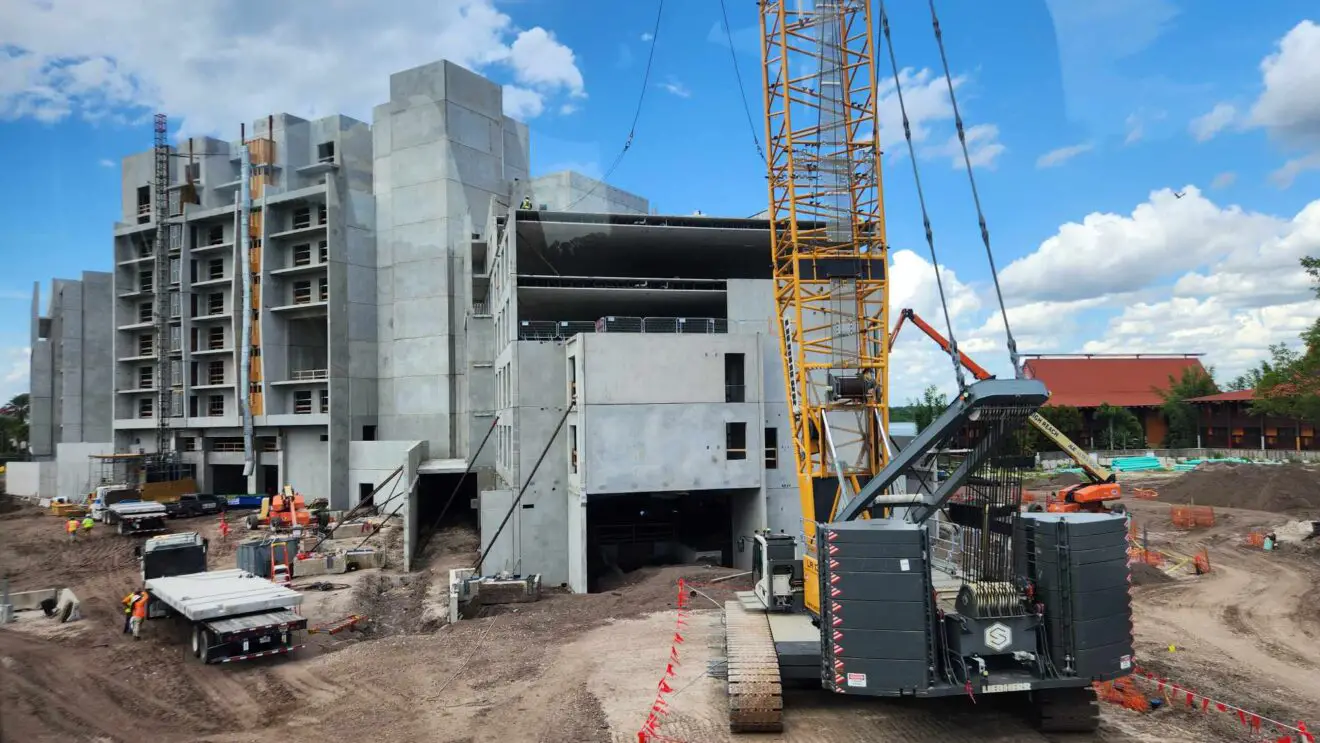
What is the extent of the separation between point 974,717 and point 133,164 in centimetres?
7782

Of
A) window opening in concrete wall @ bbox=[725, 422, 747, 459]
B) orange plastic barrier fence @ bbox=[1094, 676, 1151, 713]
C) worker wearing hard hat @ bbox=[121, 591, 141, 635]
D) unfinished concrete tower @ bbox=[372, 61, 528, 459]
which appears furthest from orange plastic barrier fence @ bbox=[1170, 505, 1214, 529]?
worker wearing hard hat @ bbox=[121, 591, 141, 635]

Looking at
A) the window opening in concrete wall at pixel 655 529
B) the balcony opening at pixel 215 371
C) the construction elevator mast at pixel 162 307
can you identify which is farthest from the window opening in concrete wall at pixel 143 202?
the window opening in concrete wall at pixel 655 529

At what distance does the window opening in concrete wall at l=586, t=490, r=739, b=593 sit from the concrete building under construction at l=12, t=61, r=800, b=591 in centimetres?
13

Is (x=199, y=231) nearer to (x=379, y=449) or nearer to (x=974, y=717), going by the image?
(x=379, y=449)

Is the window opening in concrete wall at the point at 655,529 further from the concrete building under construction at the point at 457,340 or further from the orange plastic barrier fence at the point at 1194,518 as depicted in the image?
the orange plastic barrier fence at the point at 1194,518

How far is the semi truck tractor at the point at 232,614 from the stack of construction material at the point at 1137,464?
67871 millimetres

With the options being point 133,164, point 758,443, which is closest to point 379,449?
point 758,443

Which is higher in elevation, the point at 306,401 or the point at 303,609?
the point at 306,401

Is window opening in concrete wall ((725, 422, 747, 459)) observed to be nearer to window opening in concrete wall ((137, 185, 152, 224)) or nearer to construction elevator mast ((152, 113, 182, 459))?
construction elevator mast ((152, 113, 182, 459))

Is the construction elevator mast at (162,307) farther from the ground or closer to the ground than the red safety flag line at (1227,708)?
farther from the ground

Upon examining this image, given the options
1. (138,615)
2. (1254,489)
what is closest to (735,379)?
(138,615)

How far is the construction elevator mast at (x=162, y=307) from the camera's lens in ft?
201

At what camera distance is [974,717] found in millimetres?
13352

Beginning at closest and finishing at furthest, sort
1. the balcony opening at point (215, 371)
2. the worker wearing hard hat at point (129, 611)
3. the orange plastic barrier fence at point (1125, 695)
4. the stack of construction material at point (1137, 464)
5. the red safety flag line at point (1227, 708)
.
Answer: the red safety flag line at point (1227, 708), the orange plastic barrier fence at point (1125, 695), the worker wearing hard hat at point (129, 611), the balcony opening at point (215, 371), the stack of construction material at point (1137, 464)
